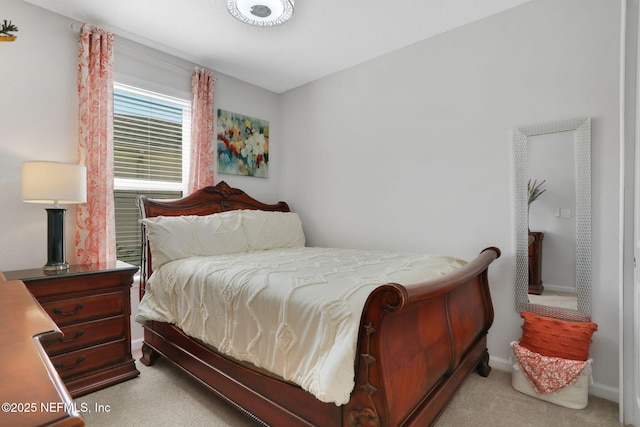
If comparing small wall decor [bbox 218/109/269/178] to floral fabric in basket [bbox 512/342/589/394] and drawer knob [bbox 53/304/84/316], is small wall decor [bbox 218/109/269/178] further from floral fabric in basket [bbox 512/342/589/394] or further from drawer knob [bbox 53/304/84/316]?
floral fabric in basket [bbox 512/342/589/394]

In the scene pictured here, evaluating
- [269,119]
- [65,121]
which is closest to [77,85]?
[65,121]

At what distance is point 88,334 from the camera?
6.92 ft

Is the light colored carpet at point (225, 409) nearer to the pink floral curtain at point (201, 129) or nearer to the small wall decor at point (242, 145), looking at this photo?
the pink floral curtain at point (201, 129)

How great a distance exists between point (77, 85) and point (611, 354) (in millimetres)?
4219

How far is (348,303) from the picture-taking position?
1.36 m

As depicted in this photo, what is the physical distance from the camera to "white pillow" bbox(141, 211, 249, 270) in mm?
2449

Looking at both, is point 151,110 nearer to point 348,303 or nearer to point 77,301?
point 77,301

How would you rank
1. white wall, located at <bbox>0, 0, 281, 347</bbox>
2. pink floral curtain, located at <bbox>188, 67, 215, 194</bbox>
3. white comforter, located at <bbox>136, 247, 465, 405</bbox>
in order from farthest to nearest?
pink floral curtain, located at <bbox>188, 67, 215, 194</bbox> < white wall, located at <bbox>0, 0, 281, 347</bbox> < white comforter, located at <bbox>136, 247, 465, 405</bbox>

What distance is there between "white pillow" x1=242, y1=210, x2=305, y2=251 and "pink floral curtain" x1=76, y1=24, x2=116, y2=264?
1.14 m

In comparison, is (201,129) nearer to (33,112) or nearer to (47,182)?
(33,112)

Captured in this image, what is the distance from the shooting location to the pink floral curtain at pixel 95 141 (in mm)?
2518

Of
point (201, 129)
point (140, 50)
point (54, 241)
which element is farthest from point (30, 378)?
point (140, 50)

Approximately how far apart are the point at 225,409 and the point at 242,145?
2.65 metres

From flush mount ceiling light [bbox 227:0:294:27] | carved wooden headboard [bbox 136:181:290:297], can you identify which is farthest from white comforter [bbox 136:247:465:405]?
flush mount ceiling light [bbox 227:0:294:27]
